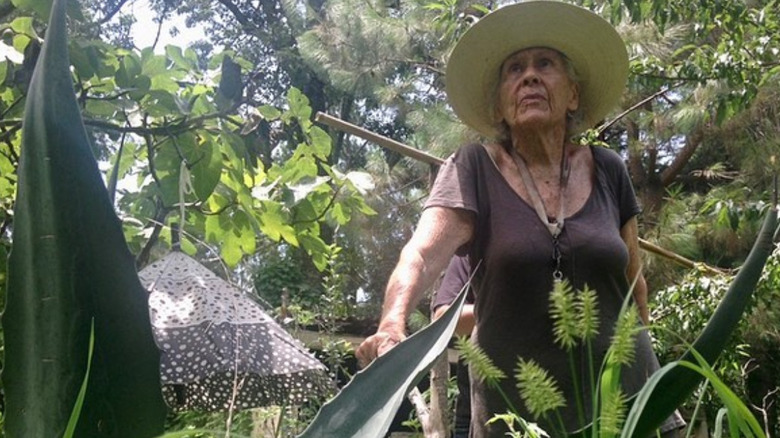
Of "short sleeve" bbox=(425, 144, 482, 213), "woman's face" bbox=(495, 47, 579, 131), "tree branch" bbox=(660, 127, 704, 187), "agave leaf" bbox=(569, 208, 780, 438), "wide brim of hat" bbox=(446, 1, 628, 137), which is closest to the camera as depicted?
"agave leaf" bbox=(569, 208, 780, 438)

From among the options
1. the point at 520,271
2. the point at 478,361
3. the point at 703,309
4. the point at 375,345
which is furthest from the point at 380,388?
the point at 703,309

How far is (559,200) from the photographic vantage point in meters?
1.31

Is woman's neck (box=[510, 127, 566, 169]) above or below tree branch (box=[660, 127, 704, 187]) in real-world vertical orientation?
below

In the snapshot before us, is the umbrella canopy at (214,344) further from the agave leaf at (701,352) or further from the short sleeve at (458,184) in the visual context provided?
the agave leaf at (701,352)

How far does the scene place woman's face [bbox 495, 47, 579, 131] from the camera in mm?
1336

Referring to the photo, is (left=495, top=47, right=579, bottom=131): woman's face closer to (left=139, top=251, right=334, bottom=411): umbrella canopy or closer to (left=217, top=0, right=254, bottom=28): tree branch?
(left=139, top=251, right=334, bottom=411): umbrella canopy

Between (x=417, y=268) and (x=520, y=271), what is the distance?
0.24m

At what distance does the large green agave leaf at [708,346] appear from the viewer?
12.1 inches

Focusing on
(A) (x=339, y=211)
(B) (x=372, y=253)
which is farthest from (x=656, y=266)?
(A) (x=339, y=211)

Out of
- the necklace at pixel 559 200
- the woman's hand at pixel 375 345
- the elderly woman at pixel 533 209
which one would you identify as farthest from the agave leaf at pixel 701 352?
the necklace at pixel 559 200

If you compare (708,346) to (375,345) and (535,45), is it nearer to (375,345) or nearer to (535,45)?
(375,345)

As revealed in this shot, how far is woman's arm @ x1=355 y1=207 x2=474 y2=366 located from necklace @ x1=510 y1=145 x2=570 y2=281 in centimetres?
10

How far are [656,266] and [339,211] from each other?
5033mm

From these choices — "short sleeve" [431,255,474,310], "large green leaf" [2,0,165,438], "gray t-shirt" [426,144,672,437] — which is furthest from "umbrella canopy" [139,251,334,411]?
"large green leaf" [2,0,165,438]
